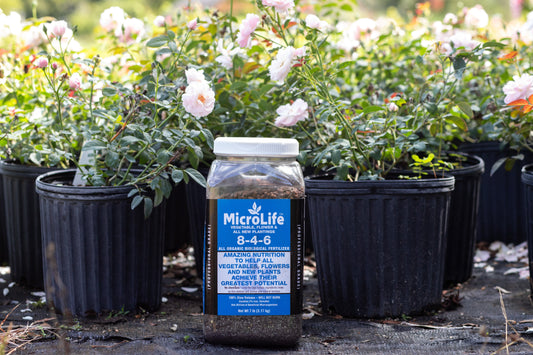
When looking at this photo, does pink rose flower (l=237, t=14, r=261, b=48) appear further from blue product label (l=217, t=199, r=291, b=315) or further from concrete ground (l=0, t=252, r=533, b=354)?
concrete ground (l=0, t=252, r=533, b=354)

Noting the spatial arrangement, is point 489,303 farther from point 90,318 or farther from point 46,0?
point 46,0

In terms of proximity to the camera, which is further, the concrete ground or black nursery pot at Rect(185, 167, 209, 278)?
black nursery pot at Rect(185, 167, 209, 278)

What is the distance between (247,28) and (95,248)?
2.71 feet

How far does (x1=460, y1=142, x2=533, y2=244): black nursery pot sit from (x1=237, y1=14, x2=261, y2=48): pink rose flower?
4.36ft

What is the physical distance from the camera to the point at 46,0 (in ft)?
46.8

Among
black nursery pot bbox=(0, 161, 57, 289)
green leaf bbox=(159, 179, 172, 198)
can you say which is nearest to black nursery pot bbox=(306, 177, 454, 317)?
green leaf bbox=(159, 179, 172, 198)

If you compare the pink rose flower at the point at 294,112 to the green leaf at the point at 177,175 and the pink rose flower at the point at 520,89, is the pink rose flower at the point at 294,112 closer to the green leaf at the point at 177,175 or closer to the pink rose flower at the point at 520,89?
the green leaf at the point at 177,175

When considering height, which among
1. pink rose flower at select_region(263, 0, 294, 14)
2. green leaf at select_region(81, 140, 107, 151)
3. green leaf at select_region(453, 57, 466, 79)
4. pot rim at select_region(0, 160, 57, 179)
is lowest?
pot rim at select_region(0, 160, 57, 179)

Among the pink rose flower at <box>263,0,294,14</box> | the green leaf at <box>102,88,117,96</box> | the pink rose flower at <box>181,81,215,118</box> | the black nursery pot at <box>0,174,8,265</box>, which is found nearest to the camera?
the pink rose flower at <box>181,81,215,118</box>

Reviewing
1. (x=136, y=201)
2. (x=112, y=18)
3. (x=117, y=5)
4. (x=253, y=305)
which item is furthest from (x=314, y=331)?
(x=117, y=5)

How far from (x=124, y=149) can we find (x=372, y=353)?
0.98m

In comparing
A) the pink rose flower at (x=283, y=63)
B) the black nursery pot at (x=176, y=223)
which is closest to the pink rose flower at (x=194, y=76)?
the pink rose flower at (x=283, y=63)

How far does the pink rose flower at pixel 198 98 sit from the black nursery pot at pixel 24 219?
77 cm

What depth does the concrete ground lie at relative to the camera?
175 cm
